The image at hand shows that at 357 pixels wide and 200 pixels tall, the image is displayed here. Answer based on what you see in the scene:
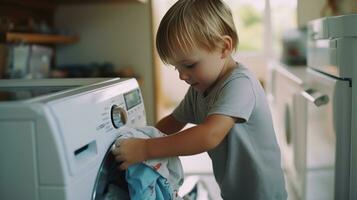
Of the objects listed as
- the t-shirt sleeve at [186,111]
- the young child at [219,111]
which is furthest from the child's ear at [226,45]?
the t-shirt sleeve at [186,111]

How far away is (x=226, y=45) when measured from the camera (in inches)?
32.7

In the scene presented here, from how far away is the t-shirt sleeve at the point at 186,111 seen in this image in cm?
98

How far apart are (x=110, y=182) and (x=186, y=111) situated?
29 centimetres

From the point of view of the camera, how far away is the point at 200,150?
0.73m

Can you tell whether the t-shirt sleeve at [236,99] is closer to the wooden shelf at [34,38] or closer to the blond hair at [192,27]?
the blond hair at [192,27]

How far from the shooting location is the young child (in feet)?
2.40

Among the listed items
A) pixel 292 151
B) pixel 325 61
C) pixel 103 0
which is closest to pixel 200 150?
pixel 325 61

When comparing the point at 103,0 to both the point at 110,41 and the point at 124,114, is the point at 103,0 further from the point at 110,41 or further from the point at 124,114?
the point at 124,114

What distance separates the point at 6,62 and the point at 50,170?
3.63 feet

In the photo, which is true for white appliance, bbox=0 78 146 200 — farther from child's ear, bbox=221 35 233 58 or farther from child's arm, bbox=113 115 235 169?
child's ear, bbox=221 35 233 58

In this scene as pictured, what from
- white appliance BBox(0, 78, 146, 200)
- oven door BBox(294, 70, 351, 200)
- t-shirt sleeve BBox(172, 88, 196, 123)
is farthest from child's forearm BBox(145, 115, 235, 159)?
oven door BBox(294, 70, 351, 200)

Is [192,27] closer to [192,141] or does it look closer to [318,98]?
[192,141]

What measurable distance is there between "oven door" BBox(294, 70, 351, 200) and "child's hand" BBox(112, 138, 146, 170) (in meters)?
0.52

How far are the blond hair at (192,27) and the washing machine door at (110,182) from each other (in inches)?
9.5
